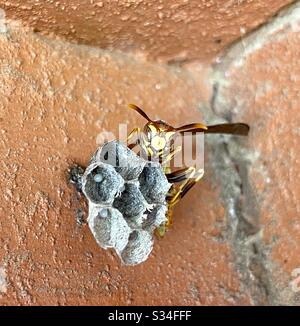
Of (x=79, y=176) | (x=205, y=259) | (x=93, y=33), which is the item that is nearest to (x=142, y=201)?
(x=79, y=176)

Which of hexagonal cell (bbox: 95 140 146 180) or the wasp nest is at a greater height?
hexagonal cell (bbox: 95 140 146 180)

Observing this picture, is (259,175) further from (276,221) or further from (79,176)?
(79,176)

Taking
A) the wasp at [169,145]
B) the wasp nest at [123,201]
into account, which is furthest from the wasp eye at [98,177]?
the wasp at [169,145]

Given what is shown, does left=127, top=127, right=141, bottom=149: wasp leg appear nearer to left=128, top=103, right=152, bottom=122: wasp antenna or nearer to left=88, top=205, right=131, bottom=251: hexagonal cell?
left=128, top=103, right=152, bottom=122: wasp antenna

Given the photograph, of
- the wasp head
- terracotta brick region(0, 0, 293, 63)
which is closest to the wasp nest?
the wasp head

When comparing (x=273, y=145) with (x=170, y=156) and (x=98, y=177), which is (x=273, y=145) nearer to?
(x=170, y=156)

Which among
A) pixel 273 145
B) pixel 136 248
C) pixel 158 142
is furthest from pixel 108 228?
pixel 273 145

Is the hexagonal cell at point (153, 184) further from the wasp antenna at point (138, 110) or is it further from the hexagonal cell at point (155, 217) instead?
the wasp antenna at point (138, 110)
